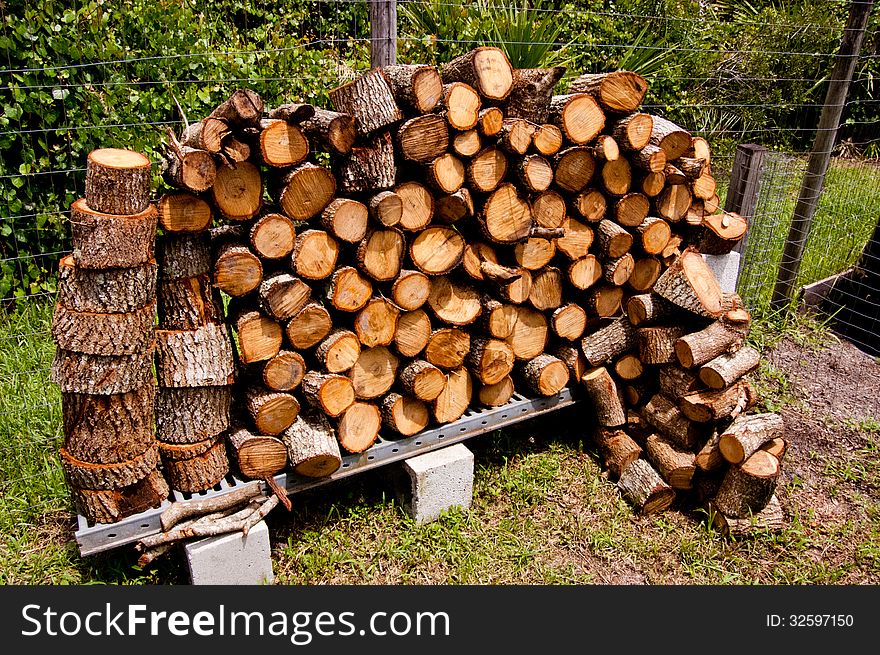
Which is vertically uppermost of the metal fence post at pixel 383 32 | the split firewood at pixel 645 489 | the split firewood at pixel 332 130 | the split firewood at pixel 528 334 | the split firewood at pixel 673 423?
the metal fence post at pixel 383 32

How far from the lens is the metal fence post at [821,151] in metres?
4.43

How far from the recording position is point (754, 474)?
333 cm

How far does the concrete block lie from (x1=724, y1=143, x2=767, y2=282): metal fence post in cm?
19

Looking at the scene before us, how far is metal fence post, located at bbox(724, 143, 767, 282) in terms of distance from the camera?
171 inches

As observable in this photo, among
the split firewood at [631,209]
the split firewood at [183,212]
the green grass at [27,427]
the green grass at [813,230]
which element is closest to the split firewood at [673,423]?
the split firewood at [631,209]

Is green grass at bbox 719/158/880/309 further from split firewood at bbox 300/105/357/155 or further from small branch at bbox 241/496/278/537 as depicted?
small branch at bbox 241/496/278/537

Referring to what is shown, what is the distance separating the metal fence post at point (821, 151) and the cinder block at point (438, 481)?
111 inches

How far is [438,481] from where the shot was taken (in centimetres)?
336

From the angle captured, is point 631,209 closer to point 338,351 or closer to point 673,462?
point 673,462

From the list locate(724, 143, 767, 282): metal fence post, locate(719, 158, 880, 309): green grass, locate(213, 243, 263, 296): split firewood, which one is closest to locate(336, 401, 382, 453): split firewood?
locate(213, 243, 263, 296): split firewood

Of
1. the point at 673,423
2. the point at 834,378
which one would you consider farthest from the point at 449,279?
the point at 834,378

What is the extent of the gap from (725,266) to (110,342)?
3.13 meters

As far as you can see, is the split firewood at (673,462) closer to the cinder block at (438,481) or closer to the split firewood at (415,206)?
the cinder block at (438,481)

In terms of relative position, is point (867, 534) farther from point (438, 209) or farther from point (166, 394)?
point (166, 394)
